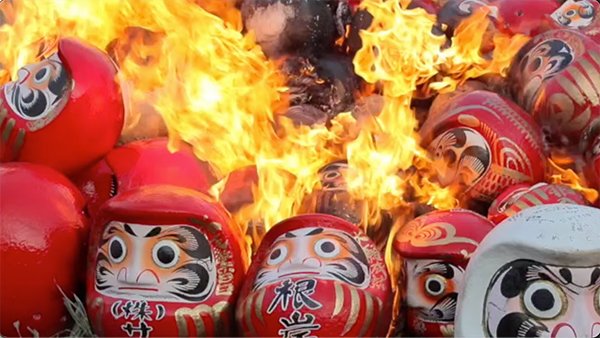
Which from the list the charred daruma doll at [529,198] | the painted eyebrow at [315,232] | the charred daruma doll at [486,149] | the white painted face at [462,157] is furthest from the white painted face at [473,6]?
the painted eyebrow at [315,232]

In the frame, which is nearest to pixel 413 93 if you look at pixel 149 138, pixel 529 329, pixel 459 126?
Answer: pixel 459 126

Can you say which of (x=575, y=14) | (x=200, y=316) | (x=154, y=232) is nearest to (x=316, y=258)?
(x=200, y=316)

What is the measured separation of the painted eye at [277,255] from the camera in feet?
10.2

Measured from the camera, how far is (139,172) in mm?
3646

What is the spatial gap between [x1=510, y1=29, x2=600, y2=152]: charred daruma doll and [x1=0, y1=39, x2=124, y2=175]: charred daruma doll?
5.90ft

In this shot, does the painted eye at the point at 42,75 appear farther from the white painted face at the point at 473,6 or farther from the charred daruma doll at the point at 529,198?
the white painted face at the point at 473,6

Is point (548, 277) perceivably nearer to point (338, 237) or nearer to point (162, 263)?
point (338, 237)

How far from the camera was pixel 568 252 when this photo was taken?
2.49 m

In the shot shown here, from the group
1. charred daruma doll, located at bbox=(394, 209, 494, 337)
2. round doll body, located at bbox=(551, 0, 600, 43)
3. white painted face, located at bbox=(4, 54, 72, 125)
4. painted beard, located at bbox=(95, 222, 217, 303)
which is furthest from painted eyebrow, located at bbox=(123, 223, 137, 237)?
round doll body, located at bbox=(551, 0, 600, 43)

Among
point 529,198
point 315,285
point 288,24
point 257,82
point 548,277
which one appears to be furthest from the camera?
point 288,24

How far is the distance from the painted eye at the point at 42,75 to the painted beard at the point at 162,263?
0.74 m

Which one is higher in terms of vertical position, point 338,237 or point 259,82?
point 338,237

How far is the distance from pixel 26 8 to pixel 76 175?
46.8 inches

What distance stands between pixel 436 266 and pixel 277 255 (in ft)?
1.73
